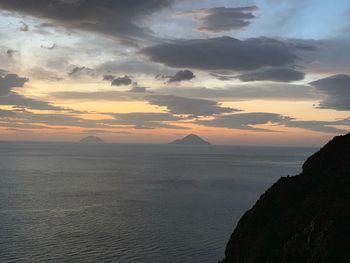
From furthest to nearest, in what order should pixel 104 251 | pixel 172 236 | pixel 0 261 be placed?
pixel 172 236 < pixel 104 251 < pixel 0 261

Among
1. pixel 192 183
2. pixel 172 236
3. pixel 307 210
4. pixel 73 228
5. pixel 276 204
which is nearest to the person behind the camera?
pixel 307 210

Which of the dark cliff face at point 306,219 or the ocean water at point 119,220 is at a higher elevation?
the dark cliff face at point 306,219

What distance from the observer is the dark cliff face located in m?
27.2

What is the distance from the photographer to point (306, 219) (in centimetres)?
3141

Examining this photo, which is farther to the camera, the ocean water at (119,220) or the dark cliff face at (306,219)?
the ocean water at (119,220)

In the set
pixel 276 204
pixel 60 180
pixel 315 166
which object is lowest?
pixel 60 180

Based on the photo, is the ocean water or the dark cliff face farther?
the ocean water

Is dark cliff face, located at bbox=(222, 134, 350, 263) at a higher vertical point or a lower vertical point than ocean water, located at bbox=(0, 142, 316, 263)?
higher

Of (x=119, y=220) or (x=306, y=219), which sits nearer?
(x=306, y=219)

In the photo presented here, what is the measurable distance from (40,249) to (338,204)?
46.6 meters

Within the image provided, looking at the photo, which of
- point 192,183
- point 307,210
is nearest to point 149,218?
point 307,210

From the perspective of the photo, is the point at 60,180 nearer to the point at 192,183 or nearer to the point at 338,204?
the point at 192,183

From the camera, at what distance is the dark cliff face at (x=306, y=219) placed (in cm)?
2720

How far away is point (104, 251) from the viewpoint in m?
61.1
